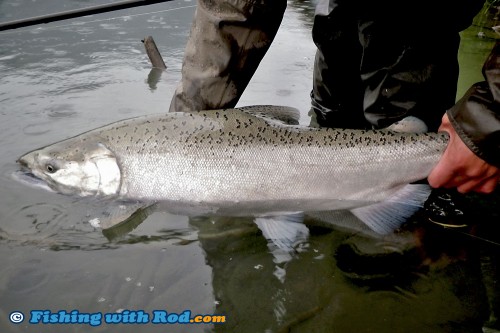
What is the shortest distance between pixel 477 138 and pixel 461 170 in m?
0.18

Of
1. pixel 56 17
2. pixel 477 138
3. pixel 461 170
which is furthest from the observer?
pixel 56 17

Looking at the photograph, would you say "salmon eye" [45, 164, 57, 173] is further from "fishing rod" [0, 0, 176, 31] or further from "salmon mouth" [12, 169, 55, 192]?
"fishing rod" [0, 0, 176, 31]

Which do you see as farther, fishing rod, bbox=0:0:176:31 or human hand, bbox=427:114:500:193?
fishing rod, bbox=0:0:176:31

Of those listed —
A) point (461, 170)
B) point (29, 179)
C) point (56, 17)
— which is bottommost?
point (29, 179)

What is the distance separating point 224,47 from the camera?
7.11 ft

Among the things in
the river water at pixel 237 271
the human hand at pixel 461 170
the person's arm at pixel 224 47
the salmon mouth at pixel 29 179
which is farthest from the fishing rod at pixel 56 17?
the human hand at pixel 461 170

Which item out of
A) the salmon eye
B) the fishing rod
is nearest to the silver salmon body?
the salmon eye

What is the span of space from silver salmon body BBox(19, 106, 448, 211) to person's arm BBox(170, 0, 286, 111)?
0.63 ft

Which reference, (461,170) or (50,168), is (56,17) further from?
(461,170)

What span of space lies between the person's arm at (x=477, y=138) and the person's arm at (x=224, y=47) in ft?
3.35

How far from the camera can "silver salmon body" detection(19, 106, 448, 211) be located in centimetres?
210

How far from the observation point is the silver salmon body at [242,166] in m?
2.10

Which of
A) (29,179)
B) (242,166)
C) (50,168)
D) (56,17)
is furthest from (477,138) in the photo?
(56,17)

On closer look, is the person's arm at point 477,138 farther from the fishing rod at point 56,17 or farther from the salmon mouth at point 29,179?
the fishing rod at point 56,17
